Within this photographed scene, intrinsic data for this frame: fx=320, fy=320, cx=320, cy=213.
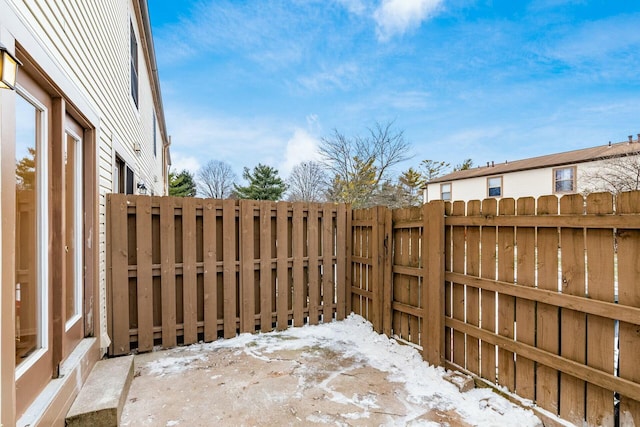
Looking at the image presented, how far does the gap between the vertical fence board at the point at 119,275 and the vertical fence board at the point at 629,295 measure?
14.5 ft

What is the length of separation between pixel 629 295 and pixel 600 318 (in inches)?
9.3

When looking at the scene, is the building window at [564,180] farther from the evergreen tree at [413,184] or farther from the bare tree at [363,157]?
the evergreen tree at [413,184]

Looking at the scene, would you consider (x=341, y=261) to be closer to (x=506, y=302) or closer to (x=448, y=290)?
(x=448, y=290)

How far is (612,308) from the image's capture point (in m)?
2.00

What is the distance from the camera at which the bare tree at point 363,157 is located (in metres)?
18.6

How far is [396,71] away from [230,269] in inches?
586

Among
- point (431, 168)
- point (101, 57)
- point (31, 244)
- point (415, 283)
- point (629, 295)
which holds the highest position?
point (431, 168)

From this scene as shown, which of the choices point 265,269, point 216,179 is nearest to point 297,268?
point 265,269

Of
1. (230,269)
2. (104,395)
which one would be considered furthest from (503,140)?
(104,395)

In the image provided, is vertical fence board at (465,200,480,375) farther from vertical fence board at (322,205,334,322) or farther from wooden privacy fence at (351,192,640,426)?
vertical fence board at (322,205,334,322)

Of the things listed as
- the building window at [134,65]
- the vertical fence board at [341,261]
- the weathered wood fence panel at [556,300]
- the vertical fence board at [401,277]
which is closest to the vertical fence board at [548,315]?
the weathered wood fence panel at [556,300]

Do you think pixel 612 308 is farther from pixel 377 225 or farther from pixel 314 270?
pixel 314 270

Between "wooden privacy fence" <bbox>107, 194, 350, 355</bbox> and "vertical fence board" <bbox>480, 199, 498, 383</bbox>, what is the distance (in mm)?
2364

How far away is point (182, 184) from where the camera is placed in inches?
1168
